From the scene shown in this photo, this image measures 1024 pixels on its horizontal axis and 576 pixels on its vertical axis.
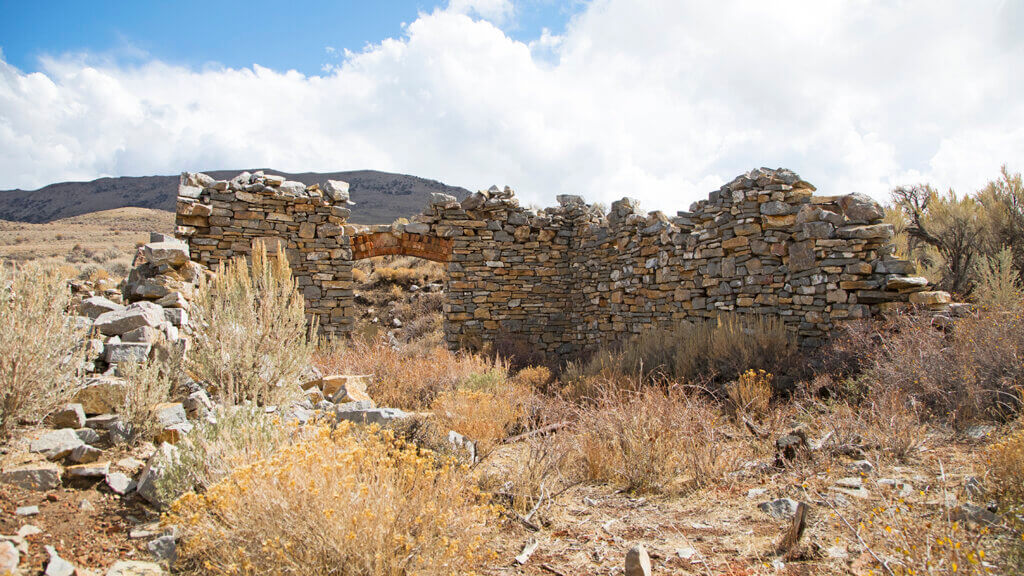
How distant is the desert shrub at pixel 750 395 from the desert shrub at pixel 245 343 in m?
4.40

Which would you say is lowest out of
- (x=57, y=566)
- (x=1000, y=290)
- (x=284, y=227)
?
(x=57, y=566)

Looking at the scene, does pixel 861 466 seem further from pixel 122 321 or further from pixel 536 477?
pixel 122 321

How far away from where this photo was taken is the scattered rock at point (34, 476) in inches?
115

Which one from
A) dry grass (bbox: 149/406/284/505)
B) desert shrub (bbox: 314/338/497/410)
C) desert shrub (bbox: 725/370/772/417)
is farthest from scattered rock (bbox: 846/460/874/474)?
dry grass (bbox: 149/406/284/505)

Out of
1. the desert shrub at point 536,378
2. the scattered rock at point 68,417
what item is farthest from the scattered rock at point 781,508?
the desert shrub at point 536,378

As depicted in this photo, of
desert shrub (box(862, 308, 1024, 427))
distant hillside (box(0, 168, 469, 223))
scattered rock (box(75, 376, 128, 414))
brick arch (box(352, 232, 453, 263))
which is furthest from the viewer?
distant hillside (box(0, 168, 469, 223))

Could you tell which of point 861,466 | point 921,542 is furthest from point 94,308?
point 861,466

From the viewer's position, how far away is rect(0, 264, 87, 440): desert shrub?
3354 mm

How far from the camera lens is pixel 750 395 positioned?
18.2 feet

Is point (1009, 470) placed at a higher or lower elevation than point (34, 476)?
higher

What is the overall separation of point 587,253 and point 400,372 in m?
5.99

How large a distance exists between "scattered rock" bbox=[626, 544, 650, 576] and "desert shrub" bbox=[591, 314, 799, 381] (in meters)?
3.68

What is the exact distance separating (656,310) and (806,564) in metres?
7.09

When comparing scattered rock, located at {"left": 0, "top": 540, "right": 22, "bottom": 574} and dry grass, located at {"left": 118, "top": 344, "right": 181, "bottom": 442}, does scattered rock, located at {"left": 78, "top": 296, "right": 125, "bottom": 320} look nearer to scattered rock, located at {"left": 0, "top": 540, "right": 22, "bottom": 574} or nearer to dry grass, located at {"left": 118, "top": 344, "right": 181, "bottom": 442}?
dry grass, located at {"left": 118, "top": 344, "right": 181, "bottom": 442}
